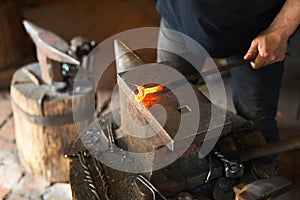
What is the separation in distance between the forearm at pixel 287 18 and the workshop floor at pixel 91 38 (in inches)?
20.3

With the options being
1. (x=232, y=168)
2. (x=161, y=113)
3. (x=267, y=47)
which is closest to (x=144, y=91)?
(x=161, y=113)

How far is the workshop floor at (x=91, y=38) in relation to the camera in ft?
7.18

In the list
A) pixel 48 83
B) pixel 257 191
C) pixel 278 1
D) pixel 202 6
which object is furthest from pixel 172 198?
pixel 48 83

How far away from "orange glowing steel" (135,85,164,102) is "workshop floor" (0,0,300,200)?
549 millimetres

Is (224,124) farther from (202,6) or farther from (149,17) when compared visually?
(149,17)

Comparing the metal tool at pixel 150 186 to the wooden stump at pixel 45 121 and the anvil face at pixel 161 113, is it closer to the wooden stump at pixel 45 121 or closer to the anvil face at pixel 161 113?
the anvil face at pixel 161 113

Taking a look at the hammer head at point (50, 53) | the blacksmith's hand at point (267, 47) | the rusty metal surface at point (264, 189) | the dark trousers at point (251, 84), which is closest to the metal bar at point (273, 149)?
the rusty metal surface at point (264, 189)

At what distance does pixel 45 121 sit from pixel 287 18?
1.02 m

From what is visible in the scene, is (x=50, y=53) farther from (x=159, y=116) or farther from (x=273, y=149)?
(x=273, y=149)

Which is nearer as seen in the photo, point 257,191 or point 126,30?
point 257,191

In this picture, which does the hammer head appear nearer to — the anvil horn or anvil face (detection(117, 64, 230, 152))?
the anvil horn

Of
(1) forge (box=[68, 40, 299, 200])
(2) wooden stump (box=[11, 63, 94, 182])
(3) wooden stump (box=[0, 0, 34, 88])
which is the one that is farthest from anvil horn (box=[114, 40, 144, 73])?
(3) wooden stump (box=[0, 0, 34, 88])

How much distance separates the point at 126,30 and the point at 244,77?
5.08ft

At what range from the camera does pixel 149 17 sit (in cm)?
333
